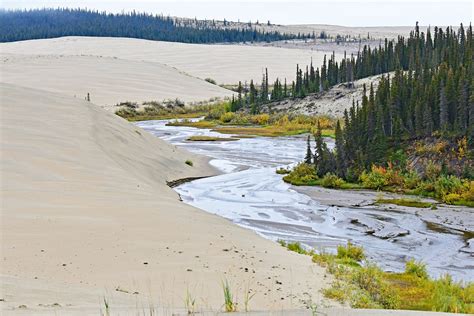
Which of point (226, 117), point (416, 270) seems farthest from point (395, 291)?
point (226, 117)

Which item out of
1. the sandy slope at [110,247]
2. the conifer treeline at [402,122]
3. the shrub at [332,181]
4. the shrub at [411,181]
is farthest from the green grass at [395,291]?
the conifer treeline at [402,122]

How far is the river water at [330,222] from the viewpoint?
53.4 ft

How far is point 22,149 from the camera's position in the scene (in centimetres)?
2164

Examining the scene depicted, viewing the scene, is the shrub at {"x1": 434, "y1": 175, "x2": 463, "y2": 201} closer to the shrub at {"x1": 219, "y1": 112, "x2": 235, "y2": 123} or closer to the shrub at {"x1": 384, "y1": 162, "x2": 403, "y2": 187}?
the shrub at {"x1": 384, "y1": 162, "x2": 403, "y2": 187}

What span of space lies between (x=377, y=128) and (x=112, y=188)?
17125 mm

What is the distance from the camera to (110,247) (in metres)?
12.0

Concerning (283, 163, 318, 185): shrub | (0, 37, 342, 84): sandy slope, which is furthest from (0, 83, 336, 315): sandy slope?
(0, 37, 342, 84): sandy slope

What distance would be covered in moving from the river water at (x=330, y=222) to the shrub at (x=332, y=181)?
186 cm

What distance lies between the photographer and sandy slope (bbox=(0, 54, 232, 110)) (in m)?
80.8

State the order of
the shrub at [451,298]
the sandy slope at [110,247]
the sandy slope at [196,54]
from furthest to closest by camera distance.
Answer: the sandy slope at [196,54]
the shrub at [451,298]
the sandy slope at [110,247]

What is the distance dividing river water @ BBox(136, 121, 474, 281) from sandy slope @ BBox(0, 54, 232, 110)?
46865 mm

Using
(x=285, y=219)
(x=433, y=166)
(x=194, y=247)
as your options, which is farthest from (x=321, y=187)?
(x=194, y=247)

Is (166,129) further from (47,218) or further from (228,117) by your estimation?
(47,218)

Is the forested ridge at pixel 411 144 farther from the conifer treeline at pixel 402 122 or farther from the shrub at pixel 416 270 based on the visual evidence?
the shrub at pixel 416 270
